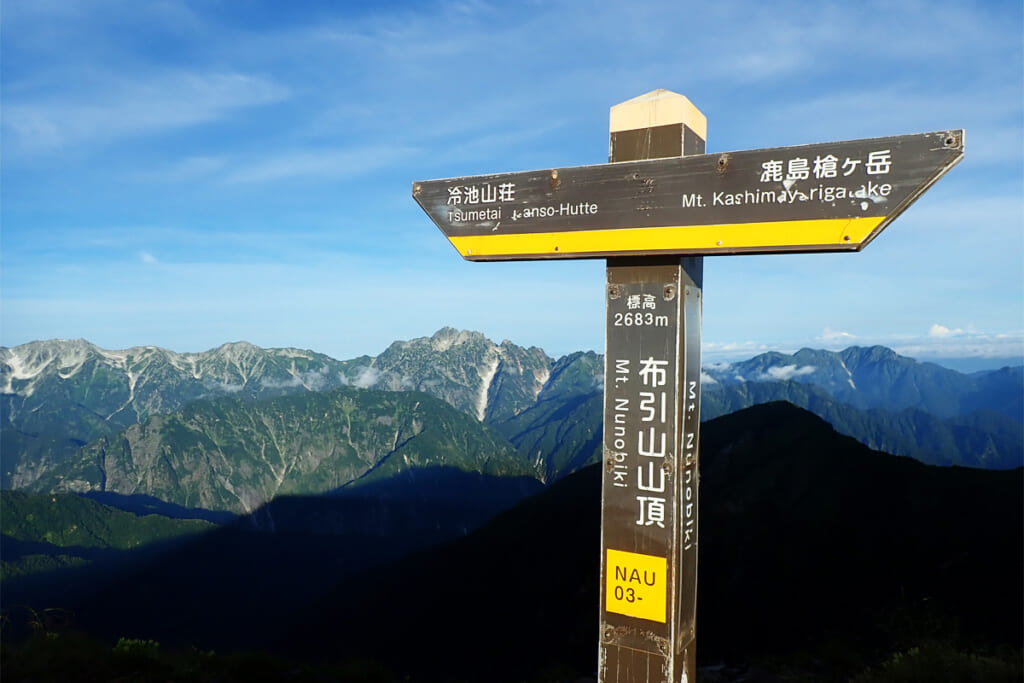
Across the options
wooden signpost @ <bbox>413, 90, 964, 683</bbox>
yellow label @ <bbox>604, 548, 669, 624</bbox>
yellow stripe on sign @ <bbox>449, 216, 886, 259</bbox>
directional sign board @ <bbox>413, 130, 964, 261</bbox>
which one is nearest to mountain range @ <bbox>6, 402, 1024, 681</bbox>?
yellow label @ <bbox>604, 548, 669, 624</bbox>

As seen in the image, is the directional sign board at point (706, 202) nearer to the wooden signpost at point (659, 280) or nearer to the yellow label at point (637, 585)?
the wooden signpost at point (659, 280)

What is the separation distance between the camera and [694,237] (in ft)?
19.3

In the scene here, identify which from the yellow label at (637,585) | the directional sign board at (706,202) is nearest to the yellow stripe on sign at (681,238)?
the directional sign board at (706,202)

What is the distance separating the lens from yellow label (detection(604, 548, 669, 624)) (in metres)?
6.00

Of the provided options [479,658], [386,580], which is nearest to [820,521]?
[479,658]

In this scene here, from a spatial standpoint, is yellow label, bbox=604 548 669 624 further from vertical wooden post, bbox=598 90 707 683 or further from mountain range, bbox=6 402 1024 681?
mountain range, bbox=6 402 1024 681

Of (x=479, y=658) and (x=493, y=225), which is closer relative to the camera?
(x=493, y=225)

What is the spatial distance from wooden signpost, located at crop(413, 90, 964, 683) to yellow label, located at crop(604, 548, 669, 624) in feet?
0.03

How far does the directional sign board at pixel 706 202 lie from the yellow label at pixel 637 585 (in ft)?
9.68

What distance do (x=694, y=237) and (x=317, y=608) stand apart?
609ft

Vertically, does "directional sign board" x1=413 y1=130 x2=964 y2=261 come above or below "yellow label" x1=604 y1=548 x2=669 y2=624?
above

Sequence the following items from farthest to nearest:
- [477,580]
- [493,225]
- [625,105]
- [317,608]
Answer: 1. [317,608]
2. [477,580]
3. [493,225]
4. [625,105]

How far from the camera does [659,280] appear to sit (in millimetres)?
6168

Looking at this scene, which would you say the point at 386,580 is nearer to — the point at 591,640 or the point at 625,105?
the point at 591,640
